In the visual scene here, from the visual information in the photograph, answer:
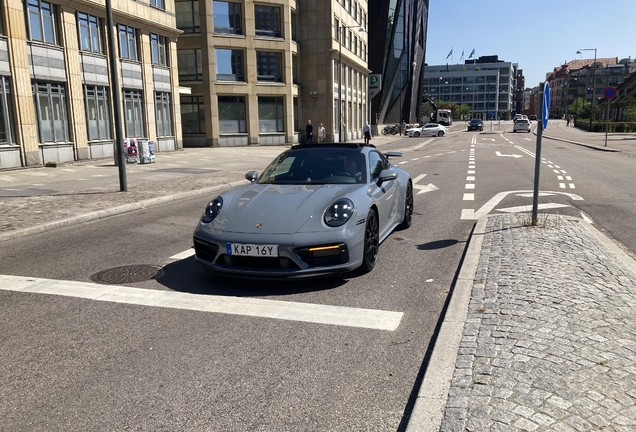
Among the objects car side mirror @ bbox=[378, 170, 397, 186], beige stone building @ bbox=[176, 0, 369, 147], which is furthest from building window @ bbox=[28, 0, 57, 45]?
car side mirror @ bbox=[378, 170, 397, 186]

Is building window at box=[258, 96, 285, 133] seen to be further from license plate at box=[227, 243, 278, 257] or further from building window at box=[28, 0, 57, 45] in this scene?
license plate at box=[227, 243, 278, 257]

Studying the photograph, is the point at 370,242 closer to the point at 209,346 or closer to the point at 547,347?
the point at 209,346

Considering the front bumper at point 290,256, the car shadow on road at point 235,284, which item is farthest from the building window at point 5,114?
the front bumper at point 290,256

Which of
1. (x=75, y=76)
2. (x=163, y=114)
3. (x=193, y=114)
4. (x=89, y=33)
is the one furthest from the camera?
(x=193, y=114)

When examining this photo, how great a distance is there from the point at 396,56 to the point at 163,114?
2314 inches

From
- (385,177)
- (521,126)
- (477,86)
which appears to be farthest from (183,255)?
(477,86)

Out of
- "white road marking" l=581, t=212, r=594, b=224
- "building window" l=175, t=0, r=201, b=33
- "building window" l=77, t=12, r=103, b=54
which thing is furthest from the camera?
"building window" l=175, t=0, r=201, b=33

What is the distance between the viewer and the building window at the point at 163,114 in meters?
30.4

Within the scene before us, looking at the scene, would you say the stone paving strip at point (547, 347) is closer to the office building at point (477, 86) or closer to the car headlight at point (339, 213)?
the car headlight at point (339, 213)

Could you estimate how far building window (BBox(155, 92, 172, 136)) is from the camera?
99.7 ft

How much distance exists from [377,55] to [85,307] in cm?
7870

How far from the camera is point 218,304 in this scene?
490cm

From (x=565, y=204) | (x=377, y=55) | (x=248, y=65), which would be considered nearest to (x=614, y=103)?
(x=377, y=55)

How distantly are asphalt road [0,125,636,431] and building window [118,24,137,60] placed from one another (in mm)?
22056
